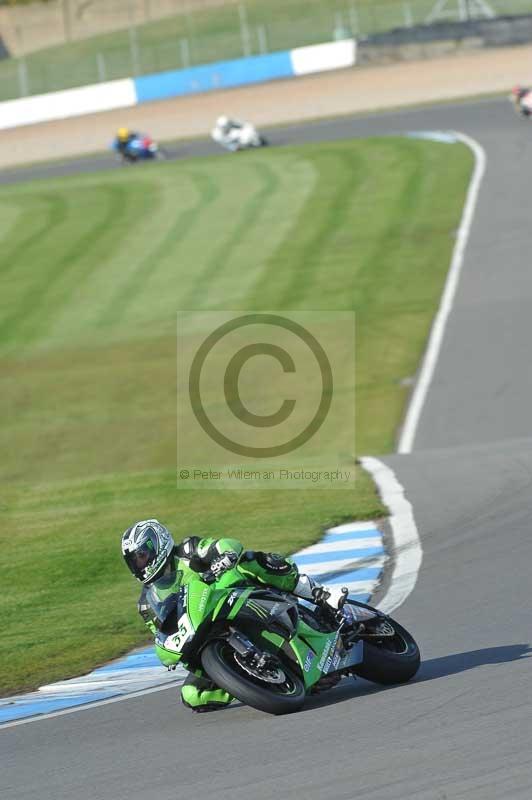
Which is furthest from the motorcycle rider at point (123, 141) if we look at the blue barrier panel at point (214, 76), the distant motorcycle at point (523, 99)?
the distant motorcycle at point (523, 99)

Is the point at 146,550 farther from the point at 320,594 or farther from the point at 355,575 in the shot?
the point at 355,575

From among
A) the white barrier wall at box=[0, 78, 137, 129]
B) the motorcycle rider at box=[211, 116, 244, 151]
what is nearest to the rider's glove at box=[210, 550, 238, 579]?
the motorcycle rider at box=[211, 116, 244, 151]

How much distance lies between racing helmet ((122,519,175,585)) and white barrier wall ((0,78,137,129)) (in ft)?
170

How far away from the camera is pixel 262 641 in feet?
23.8

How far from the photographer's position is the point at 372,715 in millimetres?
6938

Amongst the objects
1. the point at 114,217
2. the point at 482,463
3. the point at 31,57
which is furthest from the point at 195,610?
the point at 31,57

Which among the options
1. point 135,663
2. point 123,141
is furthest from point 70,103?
point 135,663

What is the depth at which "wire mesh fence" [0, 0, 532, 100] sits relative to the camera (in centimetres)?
5632

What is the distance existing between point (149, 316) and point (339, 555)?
1664 cm

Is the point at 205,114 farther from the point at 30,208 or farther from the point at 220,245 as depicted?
the point at 220,245

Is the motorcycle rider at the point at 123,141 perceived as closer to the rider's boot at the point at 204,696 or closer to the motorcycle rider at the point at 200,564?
the motorcycle rider at the point at 200,564

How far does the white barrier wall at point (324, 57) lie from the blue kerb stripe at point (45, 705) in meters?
47.5

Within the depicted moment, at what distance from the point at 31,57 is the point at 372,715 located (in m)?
62.2

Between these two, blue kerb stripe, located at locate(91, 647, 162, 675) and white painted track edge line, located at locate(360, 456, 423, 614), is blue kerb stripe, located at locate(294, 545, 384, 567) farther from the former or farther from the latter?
blue kerb stripe, located at locate(91, 647, 162, 675)
